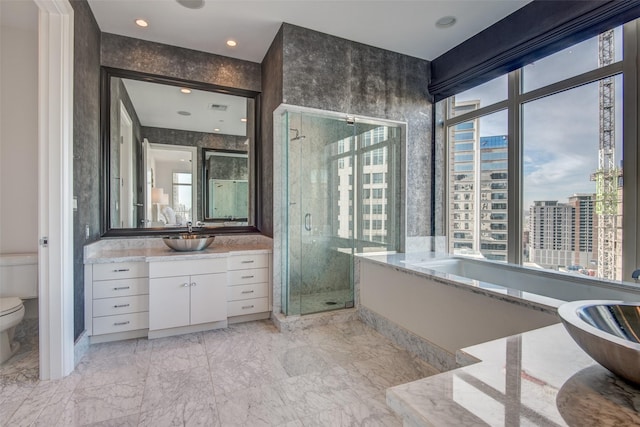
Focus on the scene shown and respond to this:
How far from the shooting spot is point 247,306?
3.26 m

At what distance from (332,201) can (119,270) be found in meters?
2.22

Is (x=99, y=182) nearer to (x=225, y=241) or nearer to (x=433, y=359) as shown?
(x=225, y=241)

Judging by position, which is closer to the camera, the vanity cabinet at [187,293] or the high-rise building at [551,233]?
the high-rise building at [551,233]

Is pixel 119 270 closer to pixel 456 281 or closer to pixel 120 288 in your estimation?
pixel 120 288

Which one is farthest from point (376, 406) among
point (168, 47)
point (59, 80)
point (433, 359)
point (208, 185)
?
point (168, 47)

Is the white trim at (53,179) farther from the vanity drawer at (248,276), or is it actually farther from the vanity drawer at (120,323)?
the vanity drawer at (248,276)

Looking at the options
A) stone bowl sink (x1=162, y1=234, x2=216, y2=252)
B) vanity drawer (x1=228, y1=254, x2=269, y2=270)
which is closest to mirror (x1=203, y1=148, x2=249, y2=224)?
stone bowl sink (x1=162, y1=234, x2=216, y2=252)

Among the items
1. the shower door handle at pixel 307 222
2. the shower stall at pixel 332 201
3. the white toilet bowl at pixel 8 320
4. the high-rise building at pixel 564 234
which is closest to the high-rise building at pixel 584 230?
the high-rise building at pixel 564 234

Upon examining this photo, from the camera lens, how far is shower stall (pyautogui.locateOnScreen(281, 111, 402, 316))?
10.7 ft

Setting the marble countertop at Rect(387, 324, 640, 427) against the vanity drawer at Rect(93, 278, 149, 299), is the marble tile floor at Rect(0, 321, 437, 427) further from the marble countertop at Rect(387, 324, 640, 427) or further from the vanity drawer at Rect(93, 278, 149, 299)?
the marble countertop at Rect(387, 324, 640, 427)

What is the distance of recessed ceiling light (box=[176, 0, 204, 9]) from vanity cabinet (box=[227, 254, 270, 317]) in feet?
7.61

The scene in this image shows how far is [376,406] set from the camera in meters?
1.89

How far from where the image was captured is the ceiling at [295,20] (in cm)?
269

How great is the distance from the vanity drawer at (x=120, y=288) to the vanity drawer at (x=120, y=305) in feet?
0.12
